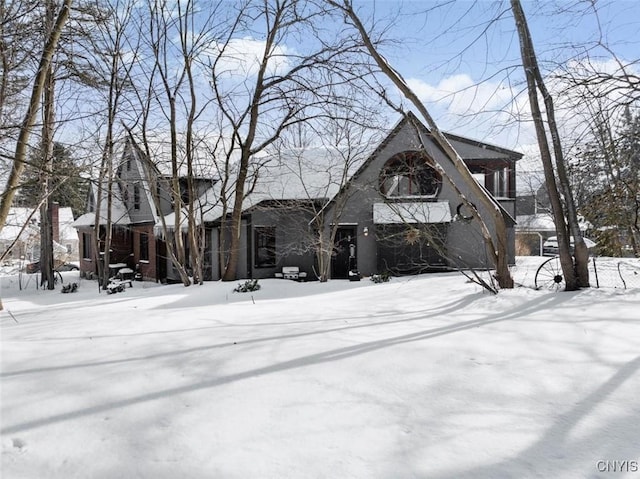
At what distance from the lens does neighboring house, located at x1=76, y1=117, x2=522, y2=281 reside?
16359 mm

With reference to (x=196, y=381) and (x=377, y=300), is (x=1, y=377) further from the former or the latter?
(x=377, y=300)

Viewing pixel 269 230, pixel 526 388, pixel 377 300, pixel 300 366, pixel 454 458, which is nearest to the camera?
pixel 454 458

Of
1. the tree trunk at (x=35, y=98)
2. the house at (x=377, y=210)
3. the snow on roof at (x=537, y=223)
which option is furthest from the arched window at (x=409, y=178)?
the snow on roof at (x=537, y=223)

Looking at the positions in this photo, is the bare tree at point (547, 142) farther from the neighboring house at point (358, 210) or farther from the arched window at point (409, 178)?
the arched window at point (409, 178)

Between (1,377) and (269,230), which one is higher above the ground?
(269,230)

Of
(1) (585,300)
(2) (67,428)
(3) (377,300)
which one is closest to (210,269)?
(3) (377,300)

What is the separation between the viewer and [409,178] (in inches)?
701

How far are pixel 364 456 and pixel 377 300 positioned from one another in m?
5.91

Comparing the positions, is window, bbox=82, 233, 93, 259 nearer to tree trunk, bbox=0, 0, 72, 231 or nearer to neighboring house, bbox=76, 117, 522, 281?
neighboring house, bbox=76, 117, 522, 281

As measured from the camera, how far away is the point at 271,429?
2469 millimetres

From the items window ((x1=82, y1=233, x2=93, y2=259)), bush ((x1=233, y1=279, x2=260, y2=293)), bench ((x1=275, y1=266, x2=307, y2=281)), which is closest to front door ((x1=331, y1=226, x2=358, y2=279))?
bench ((x1=275, y1=266, x2=307, y2=281))

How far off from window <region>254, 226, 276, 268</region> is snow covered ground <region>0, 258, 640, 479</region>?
13.0 metres

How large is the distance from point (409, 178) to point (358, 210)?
256 cm

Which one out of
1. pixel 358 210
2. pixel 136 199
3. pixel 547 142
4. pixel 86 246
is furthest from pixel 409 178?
pixel 86 246
